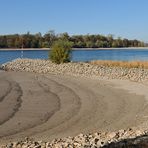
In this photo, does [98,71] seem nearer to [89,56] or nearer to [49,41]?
[89,56]

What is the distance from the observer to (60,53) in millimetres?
42656

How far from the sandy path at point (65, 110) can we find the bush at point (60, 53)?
17444 millimetres

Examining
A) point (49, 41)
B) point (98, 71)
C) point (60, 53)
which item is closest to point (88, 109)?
point (98, 71)

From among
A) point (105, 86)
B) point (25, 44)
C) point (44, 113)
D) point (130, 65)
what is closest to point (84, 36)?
point (25, 44)

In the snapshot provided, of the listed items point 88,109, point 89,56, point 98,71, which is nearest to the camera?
point 88,109

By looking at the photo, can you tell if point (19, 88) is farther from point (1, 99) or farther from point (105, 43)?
point (105, 43)

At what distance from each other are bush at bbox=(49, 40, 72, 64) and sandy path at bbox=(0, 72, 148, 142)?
17444 millimetres

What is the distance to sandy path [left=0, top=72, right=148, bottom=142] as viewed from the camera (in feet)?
44.7

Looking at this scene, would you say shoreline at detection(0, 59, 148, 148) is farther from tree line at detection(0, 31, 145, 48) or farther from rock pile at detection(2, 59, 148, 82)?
tree line at detection(0, 31, 145, 48)

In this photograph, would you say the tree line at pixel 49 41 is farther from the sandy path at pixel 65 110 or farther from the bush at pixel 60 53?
the sandy path at pixel 65 110

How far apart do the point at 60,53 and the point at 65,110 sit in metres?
25.9

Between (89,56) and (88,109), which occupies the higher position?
(88,109)

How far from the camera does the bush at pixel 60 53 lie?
42.8 meters

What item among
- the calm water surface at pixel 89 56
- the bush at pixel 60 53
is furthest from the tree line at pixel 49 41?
the bush at pixel 60 53
